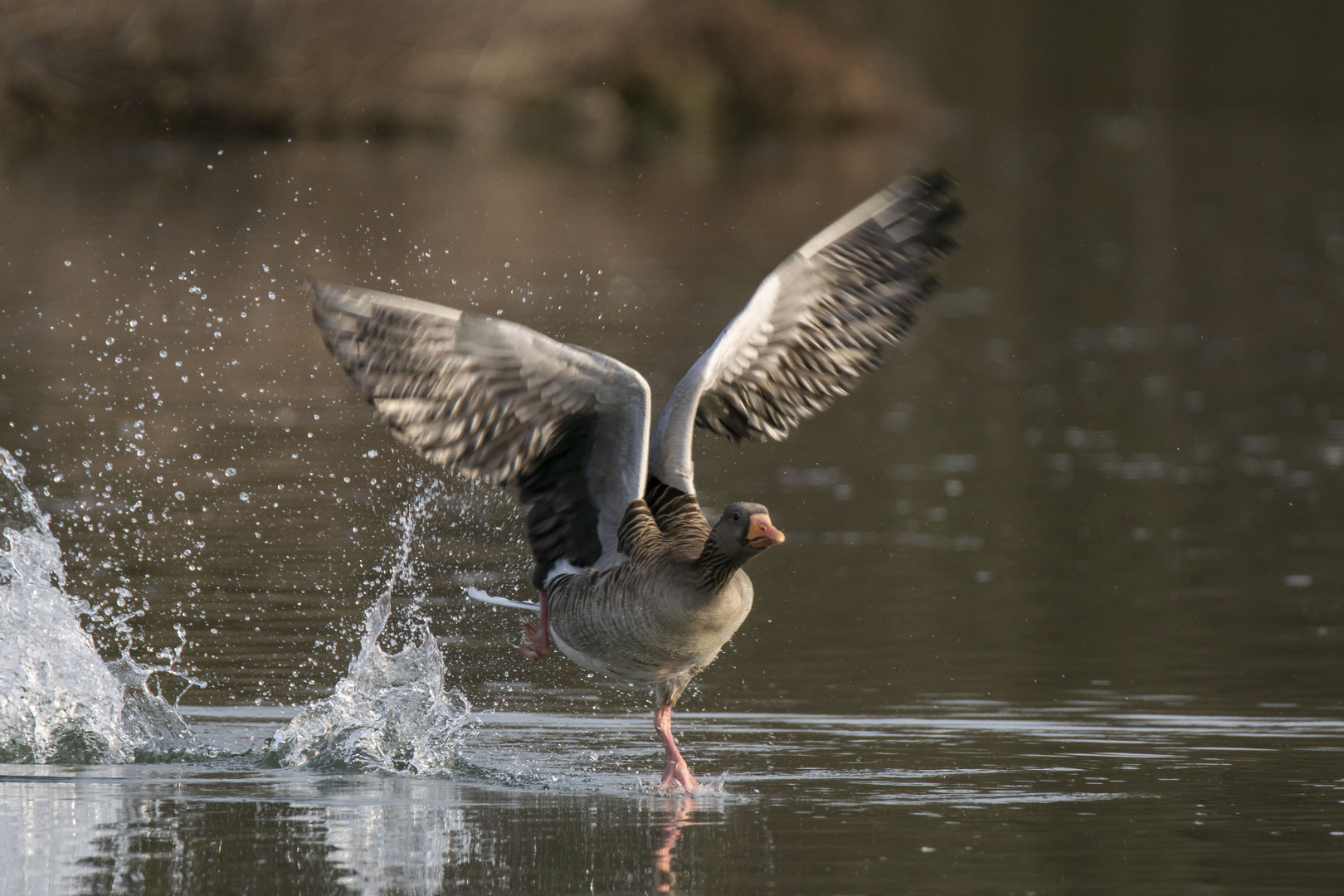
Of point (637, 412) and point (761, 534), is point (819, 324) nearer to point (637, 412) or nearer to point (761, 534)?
point (637, 412)

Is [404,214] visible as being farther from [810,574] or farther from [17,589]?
[17,589]

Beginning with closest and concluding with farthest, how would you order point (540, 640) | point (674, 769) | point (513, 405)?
point (674, 769)
point (513, 405)
point (540, 640)

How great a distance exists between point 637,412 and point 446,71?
40.4 metres

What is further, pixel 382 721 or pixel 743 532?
Answer: pixel 382 721

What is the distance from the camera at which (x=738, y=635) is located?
36.2ft

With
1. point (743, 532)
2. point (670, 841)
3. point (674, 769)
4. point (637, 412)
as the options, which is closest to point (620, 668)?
point (674, 769)

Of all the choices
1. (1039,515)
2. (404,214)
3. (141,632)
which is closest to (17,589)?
(141,632)

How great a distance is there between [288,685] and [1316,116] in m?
54.9

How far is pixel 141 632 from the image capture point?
1006 cm

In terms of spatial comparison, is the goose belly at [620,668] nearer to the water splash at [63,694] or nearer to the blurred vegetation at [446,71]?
the water splash at [63,694]

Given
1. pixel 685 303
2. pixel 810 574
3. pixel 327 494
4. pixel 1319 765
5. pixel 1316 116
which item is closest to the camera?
pixel 1319 765

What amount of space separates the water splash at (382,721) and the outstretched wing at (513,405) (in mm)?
778

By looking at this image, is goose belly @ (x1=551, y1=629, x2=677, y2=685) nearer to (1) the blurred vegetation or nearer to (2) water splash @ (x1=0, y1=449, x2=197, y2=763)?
(2) water splash @ (x1=0, y1=449, x2=197, y2=763)

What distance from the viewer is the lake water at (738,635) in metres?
7.17
